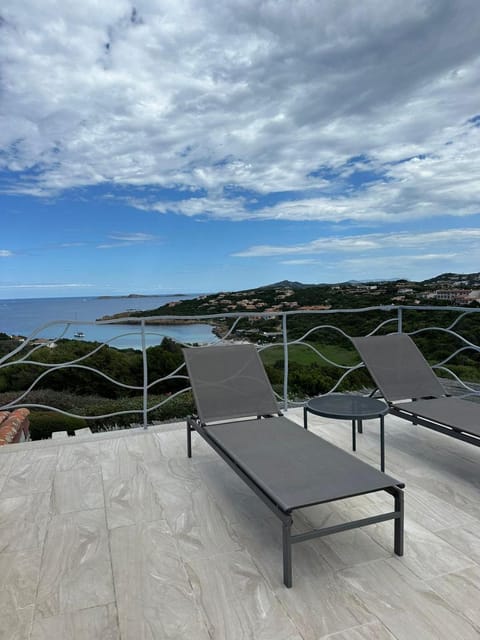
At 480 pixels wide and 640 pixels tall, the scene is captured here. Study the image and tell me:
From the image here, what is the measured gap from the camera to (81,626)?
1.71 meters

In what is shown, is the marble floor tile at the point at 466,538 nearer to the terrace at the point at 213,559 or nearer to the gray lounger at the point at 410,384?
the terrace at the point at 213,559

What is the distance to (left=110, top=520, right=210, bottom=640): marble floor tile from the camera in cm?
169

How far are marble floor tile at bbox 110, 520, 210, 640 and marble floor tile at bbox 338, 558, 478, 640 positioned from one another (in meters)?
0.72

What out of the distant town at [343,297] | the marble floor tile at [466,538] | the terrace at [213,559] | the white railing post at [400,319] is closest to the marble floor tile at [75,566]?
the terrace at [213,559]

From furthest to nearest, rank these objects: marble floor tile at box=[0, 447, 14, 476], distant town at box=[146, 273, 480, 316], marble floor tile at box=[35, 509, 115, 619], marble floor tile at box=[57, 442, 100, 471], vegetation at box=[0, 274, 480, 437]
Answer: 1. distant town at box=[146, 273, 480, 316]
2. vegetation at box=[0, 274, 480, 437]
3. marble floor tile at box=[57, 442, 100, 471]
4. marble floor tile at box=[0, 447, 14, 476]
5. marble floor tile at box=[35, 509, 115, 619]

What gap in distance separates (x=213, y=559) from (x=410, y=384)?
270 centimetres

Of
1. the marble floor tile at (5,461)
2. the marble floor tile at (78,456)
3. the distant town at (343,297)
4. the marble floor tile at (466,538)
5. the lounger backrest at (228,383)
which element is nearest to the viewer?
the marble floor tile at (466,538)

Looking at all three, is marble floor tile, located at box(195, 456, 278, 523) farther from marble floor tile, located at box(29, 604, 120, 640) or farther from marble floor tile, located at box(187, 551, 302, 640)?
marble floor tile, located at box(29, 604, 120, 640)

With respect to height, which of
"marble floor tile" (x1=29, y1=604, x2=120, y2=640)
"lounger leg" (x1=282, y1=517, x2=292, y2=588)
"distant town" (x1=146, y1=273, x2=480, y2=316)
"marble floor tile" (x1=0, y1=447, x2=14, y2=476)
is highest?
"distant town" (x1=146, y1=273, x2=480, y2=316)

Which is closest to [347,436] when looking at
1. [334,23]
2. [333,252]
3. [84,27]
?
[334,23]

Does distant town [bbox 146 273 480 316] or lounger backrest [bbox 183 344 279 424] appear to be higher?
distant town [bbox 146 273 480 316]

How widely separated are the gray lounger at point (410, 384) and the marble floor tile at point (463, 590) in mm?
1333

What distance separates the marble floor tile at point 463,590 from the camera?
68.6 inches

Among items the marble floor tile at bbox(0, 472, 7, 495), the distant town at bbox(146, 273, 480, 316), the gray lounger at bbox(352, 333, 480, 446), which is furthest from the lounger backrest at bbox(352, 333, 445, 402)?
the marble floor tile at bbox(0, 472, 7, 495)
